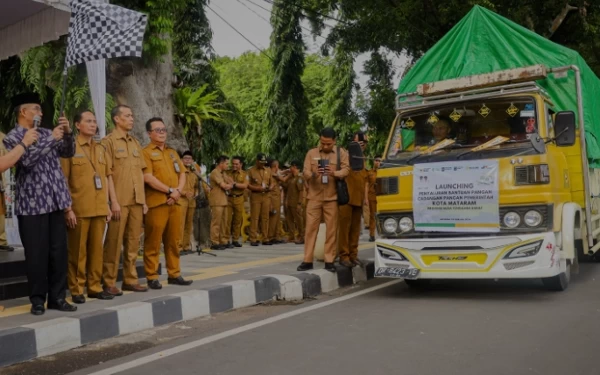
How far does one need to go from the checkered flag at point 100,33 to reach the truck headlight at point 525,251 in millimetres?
4057

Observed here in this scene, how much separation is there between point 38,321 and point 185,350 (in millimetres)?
1284

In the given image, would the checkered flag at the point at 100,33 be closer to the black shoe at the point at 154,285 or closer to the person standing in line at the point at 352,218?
the black shoe at the point at 154,285

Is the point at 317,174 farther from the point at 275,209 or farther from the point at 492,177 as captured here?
the point at 275,209

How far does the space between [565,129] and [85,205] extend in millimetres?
4679

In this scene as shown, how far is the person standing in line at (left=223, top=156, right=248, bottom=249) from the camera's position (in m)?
12.8

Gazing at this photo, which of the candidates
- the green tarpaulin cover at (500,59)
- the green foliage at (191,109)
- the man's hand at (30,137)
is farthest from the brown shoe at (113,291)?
the green foliage at (191,109)

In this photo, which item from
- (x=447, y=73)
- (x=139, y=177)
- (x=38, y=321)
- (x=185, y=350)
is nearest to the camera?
(x=185, y=350)

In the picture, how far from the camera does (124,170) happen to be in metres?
6.46

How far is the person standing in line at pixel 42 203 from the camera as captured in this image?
5.39 meters

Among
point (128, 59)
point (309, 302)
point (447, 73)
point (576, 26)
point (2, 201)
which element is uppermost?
point (576, 26)

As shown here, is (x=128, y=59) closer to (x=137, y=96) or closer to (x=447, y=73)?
(x=137, y=96)

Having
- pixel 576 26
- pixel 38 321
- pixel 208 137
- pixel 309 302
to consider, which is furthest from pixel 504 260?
pixel 208 137

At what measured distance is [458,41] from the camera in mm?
8383

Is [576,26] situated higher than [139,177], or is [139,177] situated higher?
[576,26]
